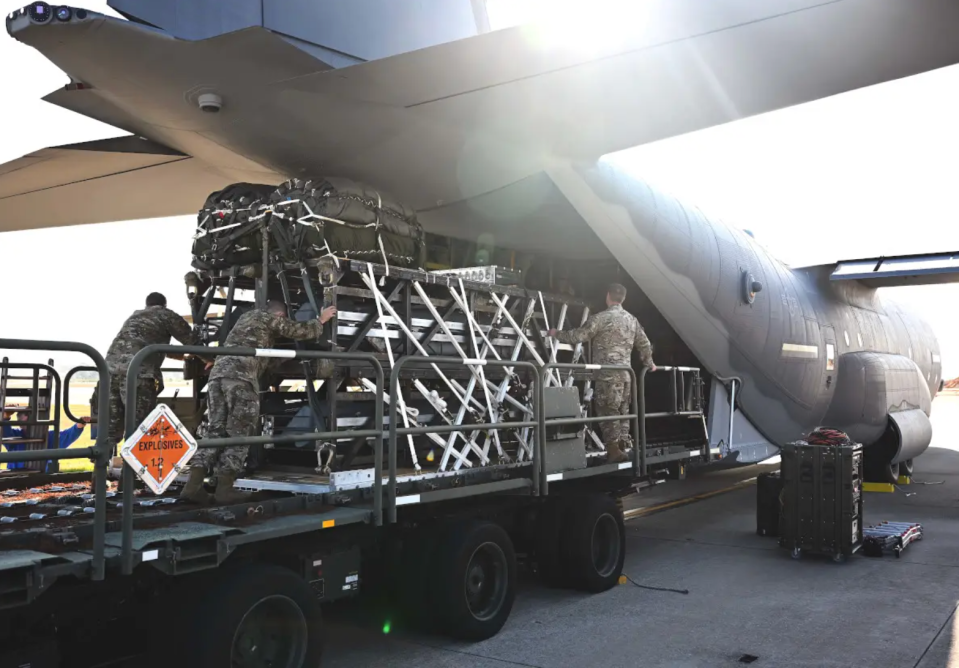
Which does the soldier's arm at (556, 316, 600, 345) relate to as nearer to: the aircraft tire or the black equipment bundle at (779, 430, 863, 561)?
the black equipment bundle at (779, 430, 863, 561)

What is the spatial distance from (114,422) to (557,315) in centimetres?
452

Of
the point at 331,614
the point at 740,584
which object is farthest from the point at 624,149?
the point at 331,614

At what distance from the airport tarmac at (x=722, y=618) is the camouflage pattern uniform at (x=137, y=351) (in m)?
2.52

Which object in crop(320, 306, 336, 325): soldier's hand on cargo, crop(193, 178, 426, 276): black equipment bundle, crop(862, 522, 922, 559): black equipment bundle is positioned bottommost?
crop(862, 522, 922, 559): black equipment bundle

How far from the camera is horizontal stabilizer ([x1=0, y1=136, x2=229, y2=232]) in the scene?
8016mm

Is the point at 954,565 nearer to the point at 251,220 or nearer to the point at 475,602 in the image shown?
the point at 475,602

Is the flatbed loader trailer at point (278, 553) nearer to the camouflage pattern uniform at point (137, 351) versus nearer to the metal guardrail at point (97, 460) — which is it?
the metal guardrail at point (97, 460)

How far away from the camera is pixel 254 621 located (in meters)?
4.60

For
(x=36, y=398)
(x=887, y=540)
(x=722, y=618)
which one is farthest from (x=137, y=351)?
(x=887, y=540)

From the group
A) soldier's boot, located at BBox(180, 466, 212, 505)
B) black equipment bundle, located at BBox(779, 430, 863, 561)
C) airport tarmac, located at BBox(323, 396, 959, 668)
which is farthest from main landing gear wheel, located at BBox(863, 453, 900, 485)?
soldier's boot, located at BBox(180, 466, 212, 505)

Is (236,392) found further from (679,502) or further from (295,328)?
(679,502)

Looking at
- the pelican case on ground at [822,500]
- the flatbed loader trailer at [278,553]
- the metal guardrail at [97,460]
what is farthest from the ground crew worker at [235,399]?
the pelican case on ground at [822,500]

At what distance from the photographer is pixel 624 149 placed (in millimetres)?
8188

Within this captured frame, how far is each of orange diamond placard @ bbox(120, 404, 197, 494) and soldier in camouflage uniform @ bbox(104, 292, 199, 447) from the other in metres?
2.73
